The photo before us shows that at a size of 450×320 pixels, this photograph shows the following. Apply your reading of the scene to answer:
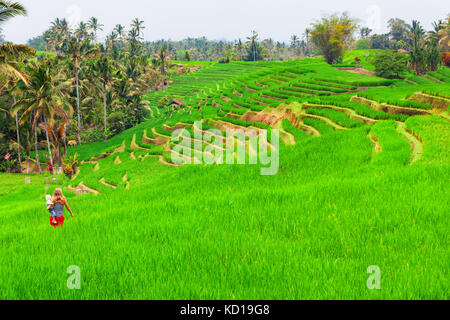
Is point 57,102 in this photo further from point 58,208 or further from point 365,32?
point 365,32

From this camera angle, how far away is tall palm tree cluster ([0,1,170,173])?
25.6 meters

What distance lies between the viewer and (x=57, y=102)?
86.7 feet

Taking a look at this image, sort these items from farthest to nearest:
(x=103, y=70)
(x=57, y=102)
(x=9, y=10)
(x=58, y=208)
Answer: (x=103, y=70)
(x=57, y=102)
(x=9, y=10)
(x=58, y=208)

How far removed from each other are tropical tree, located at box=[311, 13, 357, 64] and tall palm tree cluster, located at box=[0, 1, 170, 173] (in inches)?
1290

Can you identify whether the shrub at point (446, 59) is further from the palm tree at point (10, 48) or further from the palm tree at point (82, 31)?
the palm tree at point (82, 31)

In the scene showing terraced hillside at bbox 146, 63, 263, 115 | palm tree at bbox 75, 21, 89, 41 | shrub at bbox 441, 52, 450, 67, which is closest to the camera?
shrub at bbox 441, 52, 450, 67

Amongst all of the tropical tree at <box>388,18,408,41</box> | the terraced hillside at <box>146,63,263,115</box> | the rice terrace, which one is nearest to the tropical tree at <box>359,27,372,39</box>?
the tropical tree at <box>388,18,408,41</box>

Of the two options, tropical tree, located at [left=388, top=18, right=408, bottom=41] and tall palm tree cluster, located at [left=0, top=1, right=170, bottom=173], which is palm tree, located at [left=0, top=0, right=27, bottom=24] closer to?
tall palm tree cluster, located at [left=0, top=1, right=170, bottom=173]

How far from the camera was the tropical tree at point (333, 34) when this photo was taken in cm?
5600

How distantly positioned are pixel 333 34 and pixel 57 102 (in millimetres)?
48262

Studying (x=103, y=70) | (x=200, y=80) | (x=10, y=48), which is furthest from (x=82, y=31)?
(x=10, y=48)

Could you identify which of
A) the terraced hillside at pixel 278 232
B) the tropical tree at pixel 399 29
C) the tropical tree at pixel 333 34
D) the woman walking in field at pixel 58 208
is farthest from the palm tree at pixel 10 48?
the tropical tree at pixel 399 29

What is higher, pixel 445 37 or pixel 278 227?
pixel 445 37
